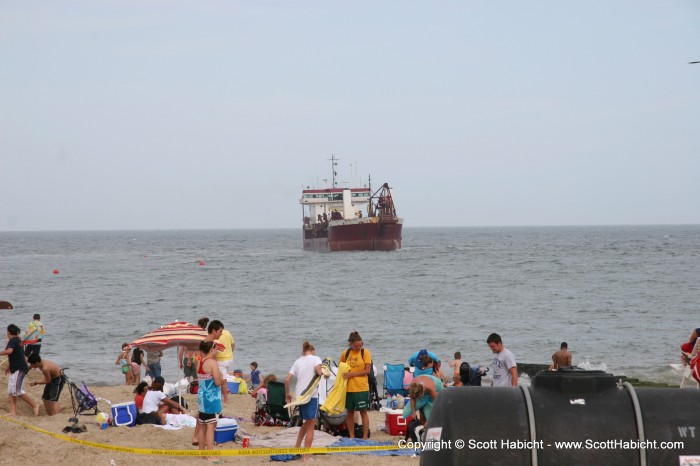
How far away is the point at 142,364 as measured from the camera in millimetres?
15977

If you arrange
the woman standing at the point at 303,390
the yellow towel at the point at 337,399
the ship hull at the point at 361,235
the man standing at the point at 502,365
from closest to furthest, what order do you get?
the woman standing at the point at 303,390 → the man standing at the point at 502,365 → the yellow towel at the point at 337,399 → the ship hull at the point at 361,235

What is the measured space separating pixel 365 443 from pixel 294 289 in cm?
3702

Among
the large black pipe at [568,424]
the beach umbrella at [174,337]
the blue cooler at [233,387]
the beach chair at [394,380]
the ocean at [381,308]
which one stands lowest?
the ocean at [381,308]

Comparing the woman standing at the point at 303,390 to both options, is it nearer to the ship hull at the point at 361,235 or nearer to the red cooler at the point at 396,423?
the red cooler at the point at 396,423

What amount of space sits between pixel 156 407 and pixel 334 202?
3031 inches

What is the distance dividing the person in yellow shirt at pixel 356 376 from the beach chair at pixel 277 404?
1.54 m

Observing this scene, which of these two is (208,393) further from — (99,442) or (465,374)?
(465,374)

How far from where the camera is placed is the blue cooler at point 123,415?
10.5 meters

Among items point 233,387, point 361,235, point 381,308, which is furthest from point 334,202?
point 233,387

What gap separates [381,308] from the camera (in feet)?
118

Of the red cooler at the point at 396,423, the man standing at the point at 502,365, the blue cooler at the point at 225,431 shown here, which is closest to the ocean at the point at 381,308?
the blue cooler at the point at 225,431

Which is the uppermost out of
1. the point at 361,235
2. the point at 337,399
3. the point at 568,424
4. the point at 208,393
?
the point at 361,235

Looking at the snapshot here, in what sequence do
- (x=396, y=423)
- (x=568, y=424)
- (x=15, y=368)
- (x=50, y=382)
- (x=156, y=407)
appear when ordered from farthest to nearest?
(x=50, y=382)
(x=15, y=368)
(x=156, y=407)
(x=396, y=423)
(x=568, y=424)

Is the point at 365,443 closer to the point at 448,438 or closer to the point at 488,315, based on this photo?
the point at 448,438
